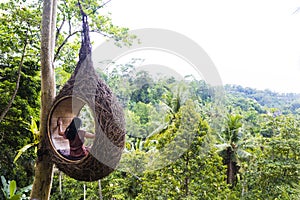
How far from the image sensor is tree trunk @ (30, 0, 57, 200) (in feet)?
3.96

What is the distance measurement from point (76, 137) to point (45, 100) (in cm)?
25

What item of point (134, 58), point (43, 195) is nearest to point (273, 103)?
point (134, 58)

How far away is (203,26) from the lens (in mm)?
2178

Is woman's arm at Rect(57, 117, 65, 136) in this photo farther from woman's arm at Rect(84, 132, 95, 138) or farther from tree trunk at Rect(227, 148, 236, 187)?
tree trunk at Rect(227, 148, 236, 187)

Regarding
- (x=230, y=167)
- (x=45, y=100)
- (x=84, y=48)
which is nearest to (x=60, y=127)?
(x=45, y=100)

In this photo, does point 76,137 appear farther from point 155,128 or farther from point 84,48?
point 155,128

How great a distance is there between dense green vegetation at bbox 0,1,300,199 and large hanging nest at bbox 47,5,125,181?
0.51 meters

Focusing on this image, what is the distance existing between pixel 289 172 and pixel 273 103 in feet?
3.00

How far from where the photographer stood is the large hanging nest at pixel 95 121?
1.03m

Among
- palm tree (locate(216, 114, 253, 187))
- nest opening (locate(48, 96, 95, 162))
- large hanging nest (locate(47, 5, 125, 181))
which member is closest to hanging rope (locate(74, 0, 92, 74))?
large hanging nest (locate(47, 5, 125, 181))

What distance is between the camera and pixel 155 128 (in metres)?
1.98

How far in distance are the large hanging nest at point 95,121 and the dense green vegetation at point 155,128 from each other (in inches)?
20.1

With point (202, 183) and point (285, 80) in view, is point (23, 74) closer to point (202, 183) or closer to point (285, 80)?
point (202, 183)

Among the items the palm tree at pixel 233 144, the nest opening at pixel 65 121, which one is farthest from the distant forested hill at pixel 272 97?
the nest opening at pixel 65 121
